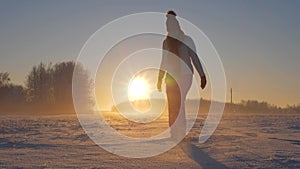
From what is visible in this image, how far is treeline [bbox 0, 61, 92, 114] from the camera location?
196 ft

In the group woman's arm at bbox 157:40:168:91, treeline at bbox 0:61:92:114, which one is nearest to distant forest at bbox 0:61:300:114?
treeline at bbox 0:61:92:114

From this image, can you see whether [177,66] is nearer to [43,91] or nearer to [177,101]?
[177,101]

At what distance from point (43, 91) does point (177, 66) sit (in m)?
58.7

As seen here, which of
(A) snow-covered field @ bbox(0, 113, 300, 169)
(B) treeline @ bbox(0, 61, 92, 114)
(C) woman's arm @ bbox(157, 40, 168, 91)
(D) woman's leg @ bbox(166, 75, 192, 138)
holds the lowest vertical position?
(A) snow-covered field @ bbox(0, 113, 300, 169)

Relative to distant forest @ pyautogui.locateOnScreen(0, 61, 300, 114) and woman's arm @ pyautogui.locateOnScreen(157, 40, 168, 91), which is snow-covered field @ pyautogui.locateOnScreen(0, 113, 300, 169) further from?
distant forest @ pyautogui.locateOnScreen(0, 61, 300, 114)

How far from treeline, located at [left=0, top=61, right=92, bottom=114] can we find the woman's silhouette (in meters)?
51.1

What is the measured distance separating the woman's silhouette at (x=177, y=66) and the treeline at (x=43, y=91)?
51086 millimetres

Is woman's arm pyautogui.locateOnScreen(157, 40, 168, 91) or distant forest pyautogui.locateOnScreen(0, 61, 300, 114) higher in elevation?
distant forest pyautogui.locateOnScreen(0, 61, 300, 114)

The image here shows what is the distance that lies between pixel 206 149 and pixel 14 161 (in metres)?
2.25

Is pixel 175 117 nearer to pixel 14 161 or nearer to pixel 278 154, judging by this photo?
pixel 278 154

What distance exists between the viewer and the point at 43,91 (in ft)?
209

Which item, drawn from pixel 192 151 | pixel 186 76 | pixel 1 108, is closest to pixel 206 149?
pixel 192 151

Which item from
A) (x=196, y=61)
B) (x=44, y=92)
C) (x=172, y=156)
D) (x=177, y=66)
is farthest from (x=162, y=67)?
(x=44, y=92)

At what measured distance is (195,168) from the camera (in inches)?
164
